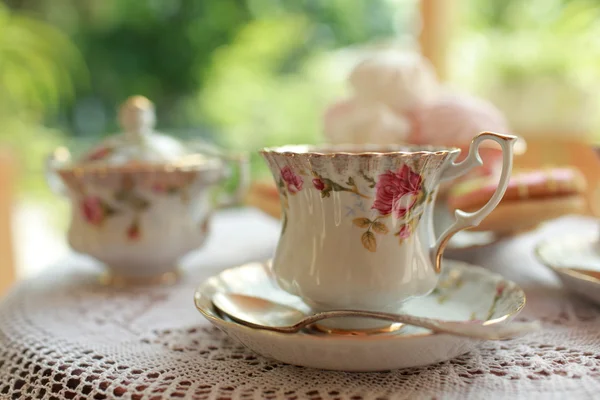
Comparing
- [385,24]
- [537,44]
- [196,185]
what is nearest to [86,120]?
[385,24]

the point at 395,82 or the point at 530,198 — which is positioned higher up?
the point at 395,82

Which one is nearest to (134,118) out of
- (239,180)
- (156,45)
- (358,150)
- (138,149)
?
(138,149)

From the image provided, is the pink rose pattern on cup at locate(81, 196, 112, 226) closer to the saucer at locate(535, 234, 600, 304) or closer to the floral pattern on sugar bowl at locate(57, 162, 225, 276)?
the floral pattern on sugar bowl at locate(57, 162, 225, 276)

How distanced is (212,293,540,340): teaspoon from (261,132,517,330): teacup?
0.03 meters

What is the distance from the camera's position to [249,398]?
391 mm

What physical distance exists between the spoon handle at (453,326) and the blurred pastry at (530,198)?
0.31 m

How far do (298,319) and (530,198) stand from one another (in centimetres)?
36

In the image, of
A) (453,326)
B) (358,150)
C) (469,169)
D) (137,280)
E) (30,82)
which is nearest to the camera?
(453,326)

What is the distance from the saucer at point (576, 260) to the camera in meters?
0.56

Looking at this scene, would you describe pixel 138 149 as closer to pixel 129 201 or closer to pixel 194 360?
pixel 129 201

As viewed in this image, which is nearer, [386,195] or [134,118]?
[386,195]

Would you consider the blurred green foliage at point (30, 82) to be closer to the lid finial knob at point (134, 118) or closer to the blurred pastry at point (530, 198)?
the lid finial knob at point (134, 118)

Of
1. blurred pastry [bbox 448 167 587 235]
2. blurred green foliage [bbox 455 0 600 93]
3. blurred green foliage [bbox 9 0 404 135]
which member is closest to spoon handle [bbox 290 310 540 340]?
blurred pastry [bbox 448 167 587 235]

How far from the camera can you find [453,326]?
0.39 m
